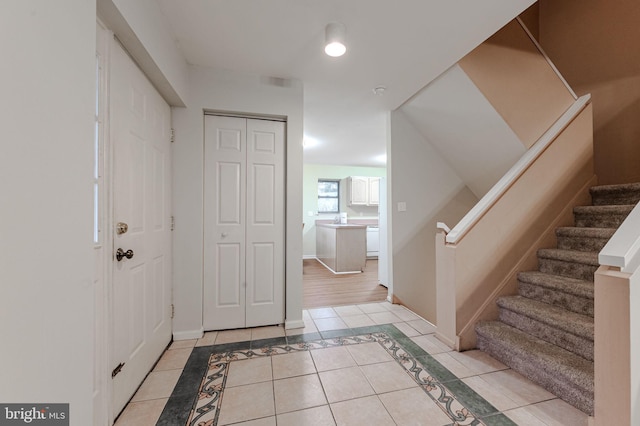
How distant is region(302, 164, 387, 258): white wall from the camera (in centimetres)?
656

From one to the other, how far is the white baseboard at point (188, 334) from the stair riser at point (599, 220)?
3.71 metres

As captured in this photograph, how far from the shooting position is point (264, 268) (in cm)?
245

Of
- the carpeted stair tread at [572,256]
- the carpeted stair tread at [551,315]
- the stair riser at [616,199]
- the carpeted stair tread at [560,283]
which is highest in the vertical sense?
the stair riser at [616,199]

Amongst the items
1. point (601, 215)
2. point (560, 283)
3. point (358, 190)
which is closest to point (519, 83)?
point (601, 215)

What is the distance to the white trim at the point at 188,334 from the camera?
7.21 ft

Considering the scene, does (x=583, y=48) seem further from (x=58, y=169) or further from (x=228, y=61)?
(x=58, y=169)

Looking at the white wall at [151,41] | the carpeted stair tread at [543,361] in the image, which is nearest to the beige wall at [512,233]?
the carpeted stair tread at [543,361]

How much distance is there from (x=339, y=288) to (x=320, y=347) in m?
1.81

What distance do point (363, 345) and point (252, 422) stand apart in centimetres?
110

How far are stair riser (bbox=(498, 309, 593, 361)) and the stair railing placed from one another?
1.57 feet

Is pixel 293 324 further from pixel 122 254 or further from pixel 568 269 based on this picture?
pixel 568 269

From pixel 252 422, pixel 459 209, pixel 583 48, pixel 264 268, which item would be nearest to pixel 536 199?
pixel 459 209

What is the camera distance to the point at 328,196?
6.88 metres

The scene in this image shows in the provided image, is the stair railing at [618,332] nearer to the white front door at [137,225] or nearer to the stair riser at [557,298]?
the stair riser at [557,298]
